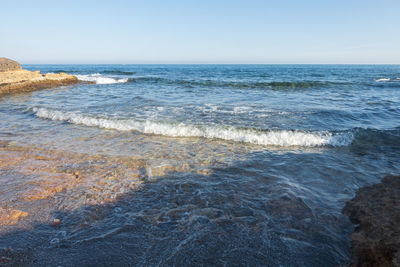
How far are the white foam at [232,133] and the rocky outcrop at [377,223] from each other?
2.55 metres

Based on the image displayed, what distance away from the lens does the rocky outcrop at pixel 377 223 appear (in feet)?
6.81

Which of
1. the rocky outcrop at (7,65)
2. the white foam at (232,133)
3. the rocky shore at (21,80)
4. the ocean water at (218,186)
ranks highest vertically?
the rocky outcrop at (7,65)

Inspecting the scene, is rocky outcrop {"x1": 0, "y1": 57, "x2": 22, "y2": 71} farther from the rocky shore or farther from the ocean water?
the ocean water

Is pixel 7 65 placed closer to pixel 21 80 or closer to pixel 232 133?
pixel 21 80

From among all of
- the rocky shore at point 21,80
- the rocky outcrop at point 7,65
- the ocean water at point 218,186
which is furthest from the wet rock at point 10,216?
the rocky outcrop at point 7,65

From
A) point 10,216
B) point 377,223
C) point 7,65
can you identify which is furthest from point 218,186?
point 7,65

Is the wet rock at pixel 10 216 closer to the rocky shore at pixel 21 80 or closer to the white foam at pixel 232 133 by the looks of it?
the white foam at pixel 232 133

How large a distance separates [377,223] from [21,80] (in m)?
23.2

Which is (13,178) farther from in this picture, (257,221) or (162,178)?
(257,221)

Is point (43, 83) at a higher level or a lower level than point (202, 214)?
higher

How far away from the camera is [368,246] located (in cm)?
226

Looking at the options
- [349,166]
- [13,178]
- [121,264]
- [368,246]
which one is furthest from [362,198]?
[13,178]

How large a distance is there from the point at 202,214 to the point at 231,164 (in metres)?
1.81

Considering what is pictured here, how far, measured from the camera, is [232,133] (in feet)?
21.7
